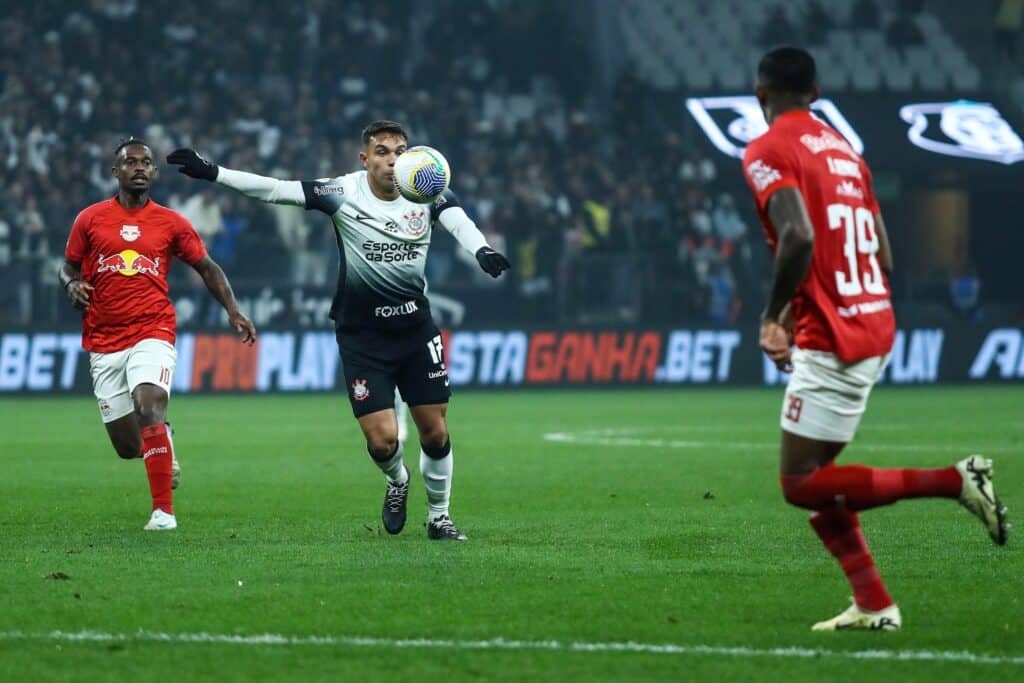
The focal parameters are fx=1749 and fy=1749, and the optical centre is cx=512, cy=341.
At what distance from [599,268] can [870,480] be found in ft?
64.6

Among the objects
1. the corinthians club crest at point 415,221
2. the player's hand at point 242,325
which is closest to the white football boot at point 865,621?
the corinthians club crest at point 415,221

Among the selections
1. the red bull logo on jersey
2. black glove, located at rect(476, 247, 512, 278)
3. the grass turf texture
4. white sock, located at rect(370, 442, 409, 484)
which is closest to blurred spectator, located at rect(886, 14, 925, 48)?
the grass turf texture

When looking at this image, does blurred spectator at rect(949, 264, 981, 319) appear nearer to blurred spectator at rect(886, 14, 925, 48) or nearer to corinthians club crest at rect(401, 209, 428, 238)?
blurred spectator at rect(886, 14, 925, 48)

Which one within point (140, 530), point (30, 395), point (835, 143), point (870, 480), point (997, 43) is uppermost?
point (997, 43)

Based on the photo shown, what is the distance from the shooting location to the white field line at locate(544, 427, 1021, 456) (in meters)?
16.0

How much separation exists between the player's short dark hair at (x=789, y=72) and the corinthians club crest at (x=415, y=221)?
334 centimetres

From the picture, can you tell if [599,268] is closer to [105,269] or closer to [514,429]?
[514,429]

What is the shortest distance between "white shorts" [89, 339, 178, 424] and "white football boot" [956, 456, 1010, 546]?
5.43m

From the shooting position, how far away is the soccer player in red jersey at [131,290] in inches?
416

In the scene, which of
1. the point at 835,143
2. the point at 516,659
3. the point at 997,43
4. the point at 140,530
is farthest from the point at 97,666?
the point at 997,43

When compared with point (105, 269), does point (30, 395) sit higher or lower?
lower

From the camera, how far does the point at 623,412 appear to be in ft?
73.0

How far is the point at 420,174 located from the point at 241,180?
3.20 feet

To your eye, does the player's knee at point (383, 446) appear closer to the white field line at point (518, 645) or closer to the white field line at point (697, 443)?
the white field line at point (518, 645)
